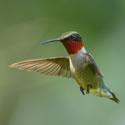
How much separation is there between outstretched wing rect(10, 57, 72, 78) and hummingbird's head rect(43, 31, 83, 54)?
16 cm

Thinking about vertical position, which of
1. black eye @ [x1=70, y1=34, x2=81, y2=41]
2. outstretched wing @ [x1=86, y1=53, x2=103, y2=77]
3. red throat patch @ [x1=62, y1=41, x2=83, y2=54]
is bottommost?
outstretched wing @ [x1=86, y1=53, x2=103, y2=77]

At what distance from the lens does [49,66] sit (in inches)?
66.8

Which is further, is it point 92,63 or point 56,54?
point 56,54

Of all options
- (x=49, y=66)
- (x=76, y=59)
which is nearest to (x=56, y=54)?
(x=49, y=66)

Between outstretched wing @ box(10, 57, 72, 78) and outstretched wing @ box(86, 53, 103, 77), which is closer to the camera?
outstretched wing @ box(86, 53, 103, 77)

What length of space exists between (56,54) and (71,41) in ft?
7.77

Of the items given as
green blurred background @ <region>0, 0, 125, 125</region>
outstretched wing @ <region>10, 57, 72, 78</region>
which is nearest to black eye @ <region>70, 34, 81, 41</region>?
outstretched wing @ <region>10, 57, 72, 78</region>

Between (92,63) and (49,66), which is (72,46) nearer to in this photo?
(92,63)

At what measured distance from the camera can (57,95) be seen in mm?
3648

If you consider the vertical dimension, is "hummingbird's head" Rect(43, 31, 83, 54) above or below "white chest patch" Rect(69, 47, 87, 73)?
above

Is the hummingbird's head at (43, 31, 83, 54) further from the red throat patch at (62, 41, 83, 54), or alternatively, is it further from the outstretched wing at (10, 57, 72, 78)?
the outstretched wing at (10, 57, 72, 78)

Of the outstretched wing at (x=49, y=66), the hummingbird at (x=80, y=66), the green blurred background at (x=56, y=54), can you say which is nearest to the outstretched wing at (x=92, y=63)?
the hummingbird at (x=80, y=66)

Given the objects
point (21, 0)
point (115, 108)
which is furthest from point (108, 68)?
point (21, 0)

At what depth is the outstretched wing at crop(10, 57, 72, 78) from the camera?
1.58 metres
